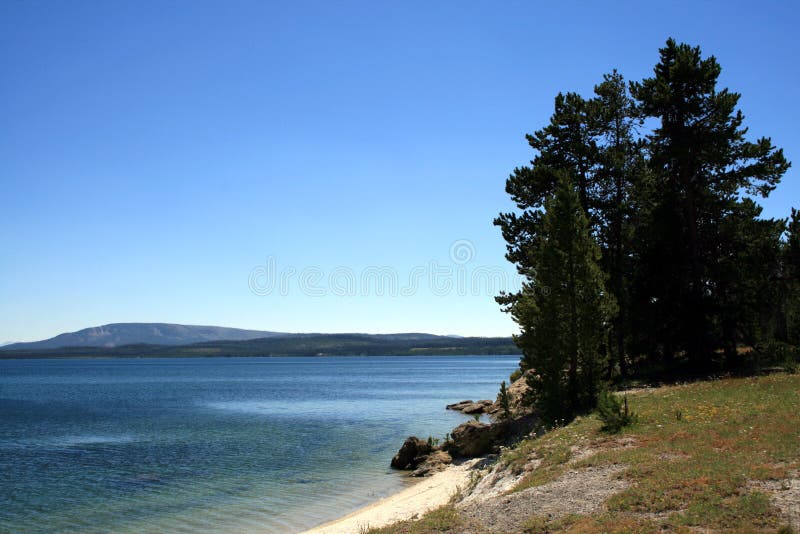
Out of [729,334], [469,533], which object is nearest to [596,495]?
[469,533]

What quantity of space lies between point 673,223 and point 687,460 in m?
24.9

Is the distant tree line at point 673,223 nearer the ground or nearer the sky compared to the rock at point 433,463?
nearer the sky

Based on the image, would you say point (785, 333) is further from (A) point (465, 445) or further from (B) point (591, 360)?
(A) point (465, 445)

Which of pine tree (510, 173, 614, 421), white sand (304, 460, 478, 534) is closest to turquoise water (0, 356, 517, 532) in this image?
white sand (304, 460, 478, 534)

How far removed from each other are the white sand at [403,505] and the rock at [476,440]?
4.20m

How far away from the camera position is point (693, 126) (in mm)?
36219

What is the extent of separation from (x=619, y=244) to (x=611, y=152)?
6260 millimetres

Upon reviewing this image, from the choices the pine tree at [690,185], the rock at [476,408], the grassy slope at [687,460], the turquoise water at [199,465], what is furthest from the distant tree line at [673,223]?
the rock at [476,408]

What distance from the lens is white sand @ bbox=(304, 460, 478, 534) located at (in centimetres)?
2211

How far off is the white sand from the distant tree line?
7.22 metres

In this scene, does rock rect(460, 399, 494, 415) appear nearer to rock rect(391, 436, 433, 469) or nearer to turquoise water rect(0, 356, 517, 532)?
turquoise water rect(0, 356, 517, 532)

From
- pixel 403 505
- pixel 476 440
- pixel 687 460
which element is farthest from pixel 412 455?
pixel 687 460

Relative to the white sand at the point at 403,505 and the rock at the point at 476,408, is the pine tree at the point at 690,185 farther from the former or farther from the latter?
the rock at the point at 476,408

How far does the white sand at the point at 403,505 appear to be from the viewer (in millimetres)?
22109
